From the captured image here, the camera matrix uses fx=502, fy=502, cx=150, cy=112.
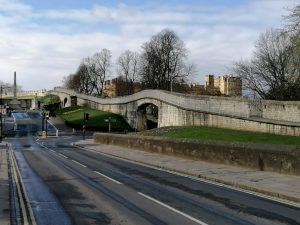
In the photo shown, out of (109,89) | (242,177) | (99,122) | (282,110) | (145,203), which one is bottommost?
(145,203)

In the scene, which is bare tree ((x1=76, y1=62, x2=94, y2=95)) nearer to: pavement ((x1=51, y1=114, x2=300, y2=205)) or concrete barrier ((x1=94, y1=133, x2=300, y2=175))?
concrete barrier ((x1=94, y1=133, x2=300, y2=175))

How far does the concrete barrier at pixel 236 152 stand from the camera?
19.8 m

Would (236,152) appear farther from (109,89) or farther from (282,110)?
(109,89)

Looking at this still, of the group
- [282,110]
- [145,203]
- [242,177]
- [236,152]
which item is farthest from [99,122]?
[145,203]

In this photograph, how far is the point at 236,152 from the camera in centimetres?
2412

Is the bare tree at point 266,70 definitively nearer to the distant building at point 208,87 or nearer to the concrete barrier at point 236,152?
the distant building at point 208,87

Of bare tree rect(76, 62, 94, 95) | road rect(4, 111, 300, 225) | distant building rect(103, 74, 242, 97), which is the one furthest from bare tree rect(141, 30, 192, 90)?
road rect(4, 111, 300, 225)

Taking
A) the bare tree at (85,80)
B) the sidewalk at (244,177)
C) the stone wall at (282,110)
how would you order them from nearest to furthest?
the sidewalk at (244,177)
the stone wall at (282,110)
the bare tree at (85,80)

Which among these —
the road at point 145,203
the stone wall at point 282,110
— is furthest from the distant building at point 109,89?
the road at point 145,203

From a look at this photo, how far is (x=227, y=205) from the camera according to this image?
13.5 metres

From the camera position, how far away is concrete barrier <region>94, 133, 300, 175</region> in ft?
65.1

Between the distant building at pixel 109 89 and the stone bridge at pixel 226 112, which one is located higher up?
the distant building at pixel 109 89

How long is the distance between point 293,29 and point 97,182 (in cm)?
2589

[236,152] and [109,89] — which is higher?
[109,89]
